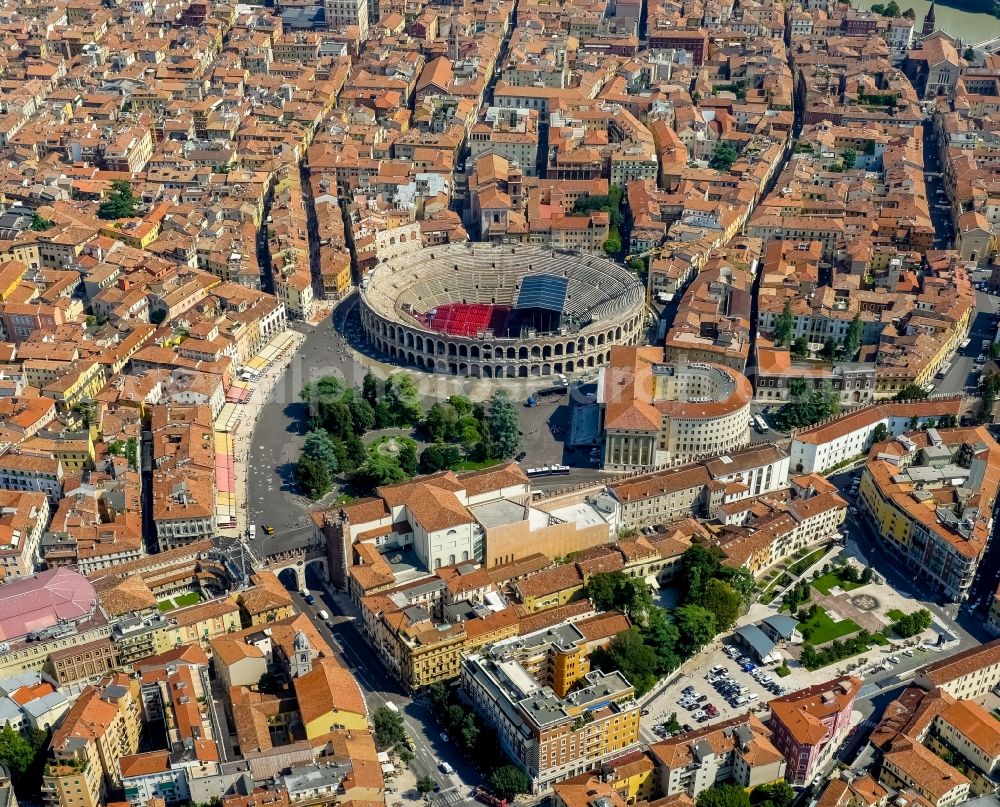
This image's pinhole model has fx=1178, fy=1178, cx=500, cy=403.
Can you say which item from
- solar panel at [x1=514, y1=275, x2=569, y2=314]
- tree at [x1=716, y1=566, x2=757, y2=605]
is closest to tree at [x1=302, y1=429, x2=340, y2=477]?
solar panel at [x1=514, y1=275, x2=569, y2=314]

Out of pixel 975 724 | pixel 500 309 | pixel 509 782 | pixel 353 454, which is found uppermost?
pixel 500 309

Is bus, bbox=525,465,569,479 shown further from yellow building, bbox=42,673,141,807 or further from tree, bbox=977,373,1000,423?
yellow building, bbox=42,673,141,807

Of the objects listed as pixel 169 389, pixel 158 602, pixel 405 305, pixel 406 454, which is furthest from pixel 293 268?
pixel 158 602

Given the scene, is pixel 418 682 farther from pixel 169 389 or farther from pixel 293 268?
pixel 293 268

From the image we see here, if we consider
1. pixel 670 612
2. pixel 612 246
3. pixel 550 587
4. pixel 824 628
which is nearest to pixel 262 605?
pixel 550 587

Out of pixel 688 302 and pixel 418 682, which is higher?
pixel 688 302

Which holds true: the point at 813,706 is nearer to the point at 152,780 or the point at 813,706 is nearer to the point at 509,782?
the point at 509,782
